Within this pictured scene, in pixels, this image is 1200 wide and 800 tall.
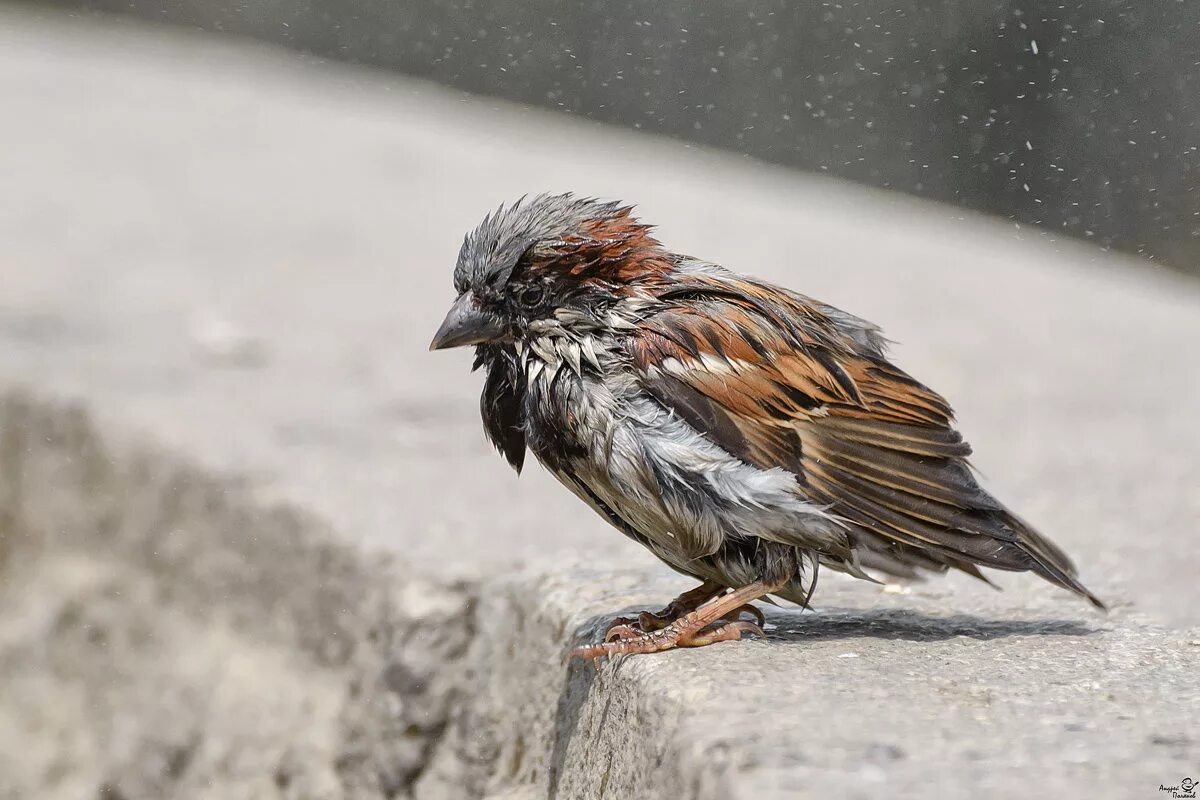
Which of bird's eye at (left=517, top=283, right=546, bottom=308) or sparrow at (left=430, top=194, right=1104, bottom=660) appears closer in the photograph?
sparrow at (left=430, top=194, right=1104, bottom=660)

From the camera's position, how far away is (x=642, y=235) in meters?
3.33

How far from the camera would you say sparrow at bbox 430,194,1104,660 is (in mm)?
3121

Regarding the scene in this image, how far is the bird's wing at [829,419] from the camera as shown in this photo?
3.16m

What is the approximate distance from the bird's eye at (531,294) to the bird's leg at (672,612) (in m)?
0.71

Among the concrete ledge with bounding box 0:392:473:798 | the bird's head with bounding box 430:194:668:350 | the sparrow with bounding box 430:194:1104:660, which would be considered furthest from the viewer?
the concrete ledge with bounding box 0:392:473:798

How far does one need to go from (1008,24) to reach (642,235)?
911cm

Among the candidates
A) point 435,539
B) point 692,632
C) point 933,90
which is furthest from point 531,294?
A: point 933,90

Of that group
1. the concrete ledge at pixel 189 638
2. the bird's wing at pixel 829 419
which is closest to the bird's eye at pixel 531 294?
the bird's wing at pixel 829 419

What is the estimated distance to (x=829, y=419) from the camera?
3258 millimetres

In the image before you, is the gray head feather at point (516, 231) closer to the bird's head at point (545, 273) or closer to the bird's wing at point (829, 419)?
the bird's head at point (545, 273)

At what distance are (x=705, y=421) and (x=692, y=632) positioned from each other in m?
0.43

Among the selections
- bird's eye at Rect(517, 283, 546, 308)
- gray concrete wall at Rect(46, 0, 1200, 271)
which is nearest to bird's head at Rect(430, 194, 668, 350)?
bird's eye at Rect(517, 283, 546, 308)

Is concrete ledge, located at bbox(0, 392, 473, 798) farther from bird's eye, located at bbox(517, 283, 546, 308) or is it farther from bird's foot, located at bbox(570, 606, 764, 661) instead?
bird's eye, located at bbox(517, 283, 546, 308)

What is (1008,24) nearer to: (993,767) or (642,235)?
(642,235)
